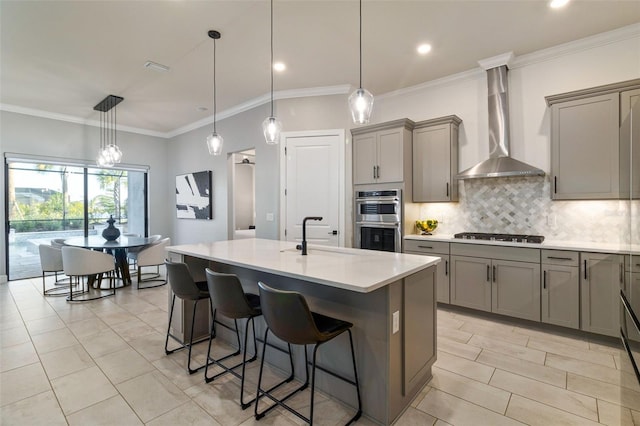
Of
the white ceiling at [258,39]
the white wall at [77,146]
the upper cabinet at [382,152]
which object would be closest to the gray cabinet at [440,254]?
the upper cabinet at [382,152]

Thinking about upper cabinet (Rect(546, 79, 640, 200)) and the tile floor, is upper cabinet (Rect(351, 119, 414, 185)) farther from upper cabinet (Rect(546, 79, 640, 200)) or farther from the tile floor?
the tile floor

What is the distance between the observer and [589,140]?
309 cm

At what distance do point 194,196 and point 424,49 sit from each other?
16.7 feet

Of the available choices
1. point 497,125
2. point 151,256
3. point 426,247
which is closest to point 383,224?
point 426,247

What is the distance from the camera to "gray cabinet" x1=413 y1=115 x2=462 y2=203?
157 inches

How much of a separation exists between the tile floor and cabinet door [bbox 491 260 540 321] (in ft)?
0.64

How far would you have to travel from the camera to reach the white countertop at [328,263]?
1688 millimetres

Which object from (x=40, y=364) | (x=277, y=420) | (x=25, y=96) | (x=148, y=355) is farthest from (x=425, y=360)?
(x=25, y=96)

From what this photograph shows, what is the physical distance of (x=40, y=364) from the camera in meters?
2.60

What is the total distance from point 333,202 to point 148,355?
284cm

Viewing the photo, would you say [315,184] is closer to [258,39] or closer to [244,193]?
[258,39]

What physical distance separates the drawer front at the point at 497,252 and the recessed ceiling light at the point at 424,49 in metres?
2.23

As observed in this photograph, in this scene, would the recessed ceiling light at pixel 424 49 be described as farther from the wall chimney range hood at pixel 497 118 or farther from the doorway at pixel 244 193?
the doorway at pixel 244 193

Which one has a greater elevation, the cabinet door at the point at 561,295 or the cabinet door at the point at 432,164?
the cabinet door at the point at 432,164
